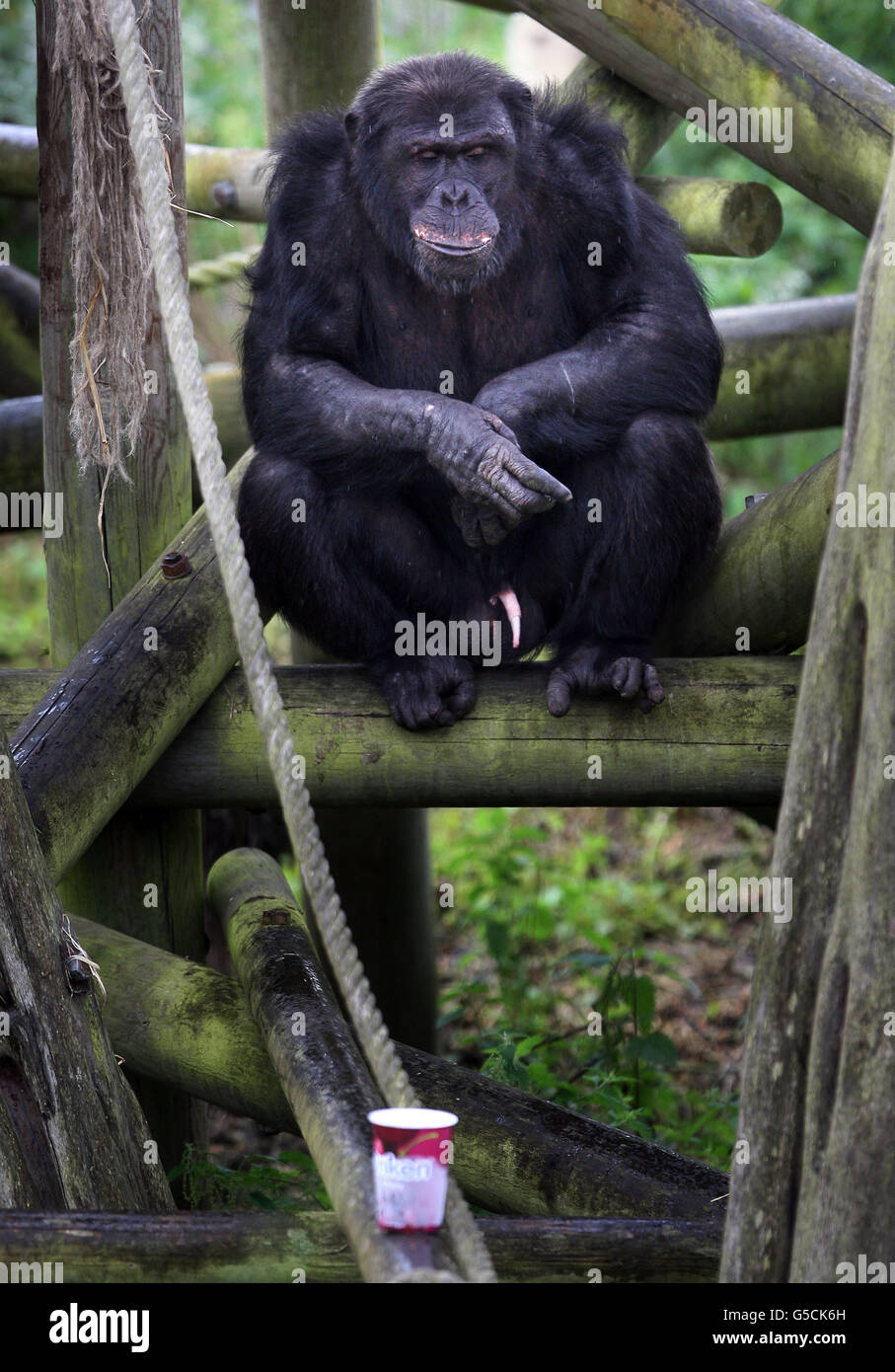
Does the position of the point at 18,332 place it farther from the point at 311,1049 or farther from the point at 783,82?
the point at 311,1049

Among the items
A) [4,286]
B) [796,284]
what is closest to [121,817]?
[4,286]

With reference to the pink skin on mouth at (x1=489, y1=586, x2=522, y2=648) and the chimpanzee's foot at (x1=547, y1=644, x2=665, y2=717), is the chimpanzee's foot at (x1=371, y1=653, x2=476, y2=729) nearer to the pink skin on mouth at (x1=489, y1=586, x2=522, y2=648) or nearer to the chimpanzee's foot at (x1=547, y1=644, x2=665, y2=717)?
the chimpanzee's foot at (x1=547, y1=644, x2=665, y2=717)

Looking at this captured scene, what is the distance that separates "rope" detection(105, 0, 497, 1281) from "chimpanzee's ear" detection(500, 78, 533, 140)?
168 cm

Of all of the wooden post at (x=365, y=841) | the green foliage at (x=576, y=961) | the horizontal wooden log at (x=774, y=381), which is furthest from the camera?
the horizontal wooden log at (x=774, y=381)

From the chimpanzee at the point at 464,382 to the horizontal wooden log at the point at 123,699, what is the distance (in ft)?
0.74

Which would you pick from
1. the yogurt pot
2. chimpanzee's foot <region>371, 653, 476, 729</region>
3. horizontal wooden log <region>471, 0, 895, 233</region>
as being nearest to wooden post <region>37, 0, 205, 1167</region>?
chimpanzee's foot <region>371, 653, 476, 729</region>

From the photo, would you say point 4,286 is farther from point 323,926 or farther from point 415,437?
point 323,926

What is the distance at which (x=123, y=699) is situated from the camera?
3.74 metres

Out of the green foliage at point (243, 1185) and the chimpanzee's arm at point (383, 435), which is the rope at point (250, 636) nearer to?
the chimpanzee's arm at point (383, 435)

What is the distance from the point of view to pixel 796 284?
37.3 ft

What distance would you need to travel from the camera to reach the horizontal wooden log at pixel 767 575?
397cm

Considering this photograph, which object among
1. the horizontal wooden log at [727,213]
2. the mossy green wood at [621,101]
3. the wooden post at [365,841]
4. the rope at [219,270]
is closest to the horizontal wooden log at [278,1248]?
the wooden post at [365,841]

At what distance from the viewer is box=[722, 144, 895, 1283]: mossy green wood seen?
6.72ft
